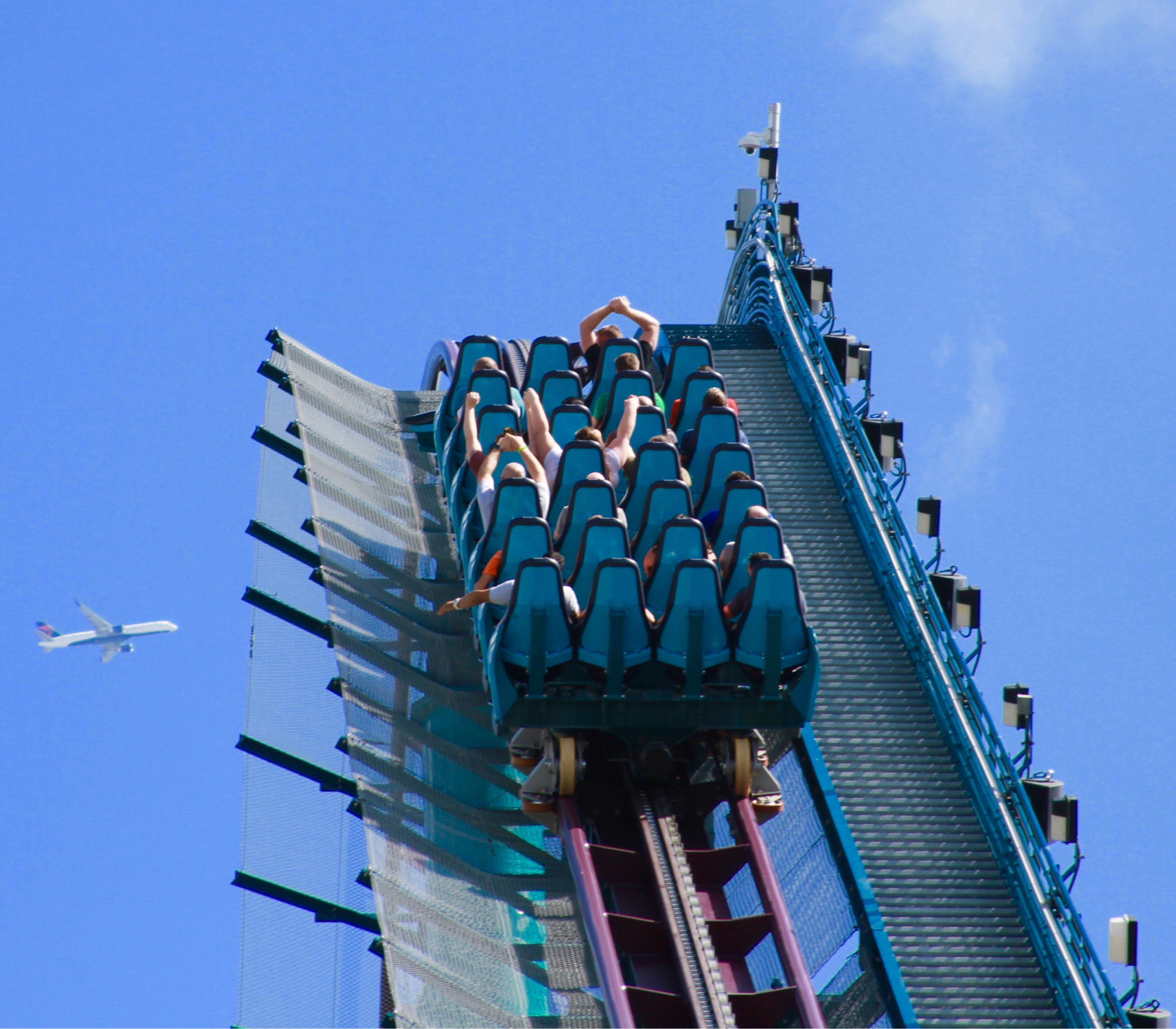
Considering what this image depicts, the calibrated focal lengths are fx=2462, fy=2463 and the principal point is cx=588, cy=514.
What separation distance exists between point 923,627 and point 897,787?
152cm

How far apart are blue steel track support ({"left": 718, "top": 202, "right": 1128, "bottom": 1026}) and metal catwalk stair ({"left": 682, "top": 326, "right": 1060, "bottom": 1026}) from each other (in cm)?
10

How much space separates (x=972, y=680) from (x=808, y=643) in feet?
8.33

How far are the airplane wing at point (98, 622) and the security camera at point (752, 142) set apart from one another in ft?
158

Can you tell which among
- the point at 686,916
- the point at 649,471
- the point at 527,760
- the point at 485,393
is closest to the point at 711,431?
the point at 649,471

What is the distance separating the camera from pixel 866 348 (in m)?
19.7

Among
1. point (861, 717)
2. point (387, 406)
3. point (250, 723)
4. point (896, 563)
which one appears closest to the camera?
point (250, 723)

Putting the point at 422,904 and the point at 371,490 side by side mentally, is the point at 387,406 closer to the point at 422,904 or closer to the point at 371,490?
the point at 371,490

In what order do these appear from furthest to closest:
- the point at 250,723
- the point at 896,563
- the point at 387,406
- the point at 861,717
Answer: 1. the point at 387,406
2. the point at 896,563
3. the point at 861,717
4. the point at 250,723

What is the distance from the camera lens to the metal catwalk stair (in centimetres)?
1351

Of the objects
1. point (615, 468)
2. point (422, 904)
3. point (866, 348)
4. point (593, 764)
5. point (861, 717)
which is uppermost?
point (866, 348)

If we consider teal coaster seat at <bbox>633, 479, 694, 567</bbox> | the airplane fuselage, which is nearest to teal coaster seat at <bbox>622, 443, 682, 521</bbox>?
teal coaster seat at <bbox>633, 479, 694, 567</bbox>

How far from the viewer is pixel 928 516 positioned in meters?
17.8

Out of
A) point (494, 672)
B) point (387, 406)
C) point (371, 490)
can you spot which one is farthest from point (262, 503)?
point (494, 672)

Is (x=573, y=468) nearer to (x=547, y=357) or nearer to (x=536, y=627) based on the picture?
(x=536, y=627)
